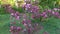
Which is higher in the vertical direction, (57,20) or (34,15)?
(34,15)

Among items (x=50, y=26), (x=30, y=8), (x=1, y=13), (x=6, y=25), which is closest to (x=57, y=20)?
(x=50, y=26)

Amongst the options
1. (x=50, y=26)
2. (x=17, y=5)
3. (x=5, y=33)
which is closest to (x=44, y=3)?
(x=17, y=5)

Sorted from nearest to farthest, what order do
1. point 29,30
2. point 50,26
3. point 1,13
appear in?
1. point 29,30
2. point 50,26
3. point 1,13

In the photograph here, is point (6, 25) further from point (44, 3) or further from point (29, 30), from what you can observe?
point (44, 3)

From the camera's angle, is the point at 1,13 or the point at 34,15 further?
the point at 1,13

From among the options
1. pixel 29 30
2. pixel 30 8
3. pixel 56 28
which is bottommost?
pixel 56 28

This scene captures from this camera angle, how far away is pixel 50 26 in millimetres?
5336

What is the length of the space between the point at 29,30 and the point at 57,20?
89.3 inches

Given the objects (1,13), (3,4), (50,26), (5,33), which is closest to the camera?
(5,33)

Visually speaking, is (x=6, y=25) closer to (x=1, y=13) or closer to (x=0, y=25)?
(x=0, y=25)

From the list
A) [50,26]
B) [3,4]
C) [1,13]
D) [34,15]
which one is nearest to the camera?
[34,15]

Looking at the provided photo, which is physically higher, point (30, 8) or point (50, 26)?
point (30, 8)

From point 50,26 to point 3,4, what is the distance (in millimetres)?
2379

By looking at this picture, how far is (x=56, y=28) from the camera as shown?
5234 mm
